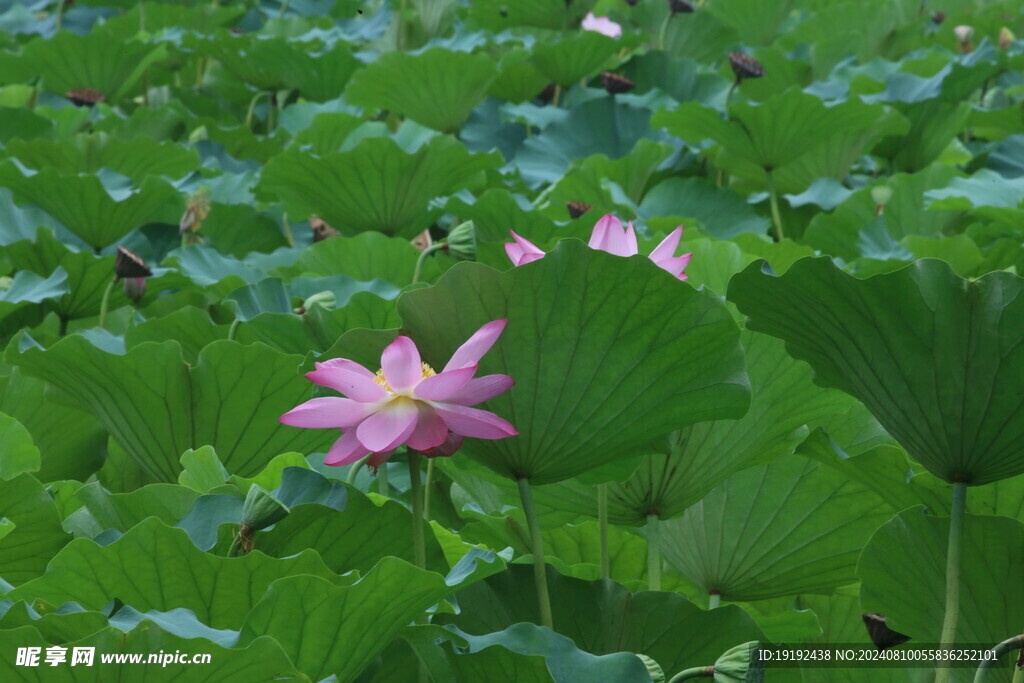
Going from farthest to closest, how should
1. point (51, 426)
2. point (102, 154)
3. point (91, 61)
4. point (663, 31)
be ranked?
point (663, 31) < point (91, 61) < point (102, 154) < point (51, 426)

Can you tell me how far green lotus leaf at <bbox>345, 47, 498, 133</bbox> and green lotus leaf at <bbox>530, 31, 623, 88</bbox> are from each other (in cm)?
15

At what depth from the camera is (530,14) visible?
119 inches

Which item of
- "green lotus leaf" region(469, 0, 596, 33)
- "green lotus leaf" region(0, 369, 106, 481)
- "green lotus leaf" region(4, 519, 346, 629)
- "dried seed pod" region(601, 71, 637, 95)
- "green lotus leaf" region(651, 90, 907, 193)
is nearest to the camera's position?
"green lotus leaf" region(4, 519, 346, 629)

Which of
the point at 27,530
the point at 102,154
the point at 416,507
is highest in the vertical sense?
the point at 416,507

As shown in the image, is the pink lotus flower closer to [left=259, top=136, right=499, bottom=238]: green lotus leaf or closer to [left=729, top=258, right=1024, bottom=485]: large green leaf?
[left=729, top=258, right=1024, bottom=485]: large green leaf

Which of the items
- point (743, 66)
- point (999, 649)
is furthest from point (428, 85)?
point (999, 649)

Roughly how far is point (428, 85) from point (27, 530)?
1.54 m

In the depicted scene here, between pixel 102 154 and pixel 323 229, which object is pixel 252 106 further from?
pixel 323 229

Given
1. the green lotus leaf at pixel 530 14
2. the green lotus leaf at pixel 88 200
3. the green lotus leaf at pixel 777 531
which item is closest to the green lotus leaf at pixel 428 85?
the green lotus leaf at pixel 88 200

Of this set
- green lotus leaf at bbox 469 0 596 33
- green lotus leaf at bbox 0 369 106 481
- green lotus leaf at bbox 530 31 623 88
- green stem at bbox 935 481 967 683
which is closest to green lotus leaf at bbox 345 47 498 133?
green lotus leaf at bbox 530 31 623 88

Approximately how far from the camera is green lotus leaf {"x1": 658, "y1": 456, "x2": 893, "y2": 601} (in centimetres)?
105

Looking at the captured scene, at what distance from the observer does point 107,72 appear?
263 cm

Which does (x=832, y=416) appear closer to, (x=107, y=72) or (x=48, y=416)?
(x=48, y=416)

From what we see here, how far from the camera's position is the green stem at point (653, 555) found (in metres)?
0.99
